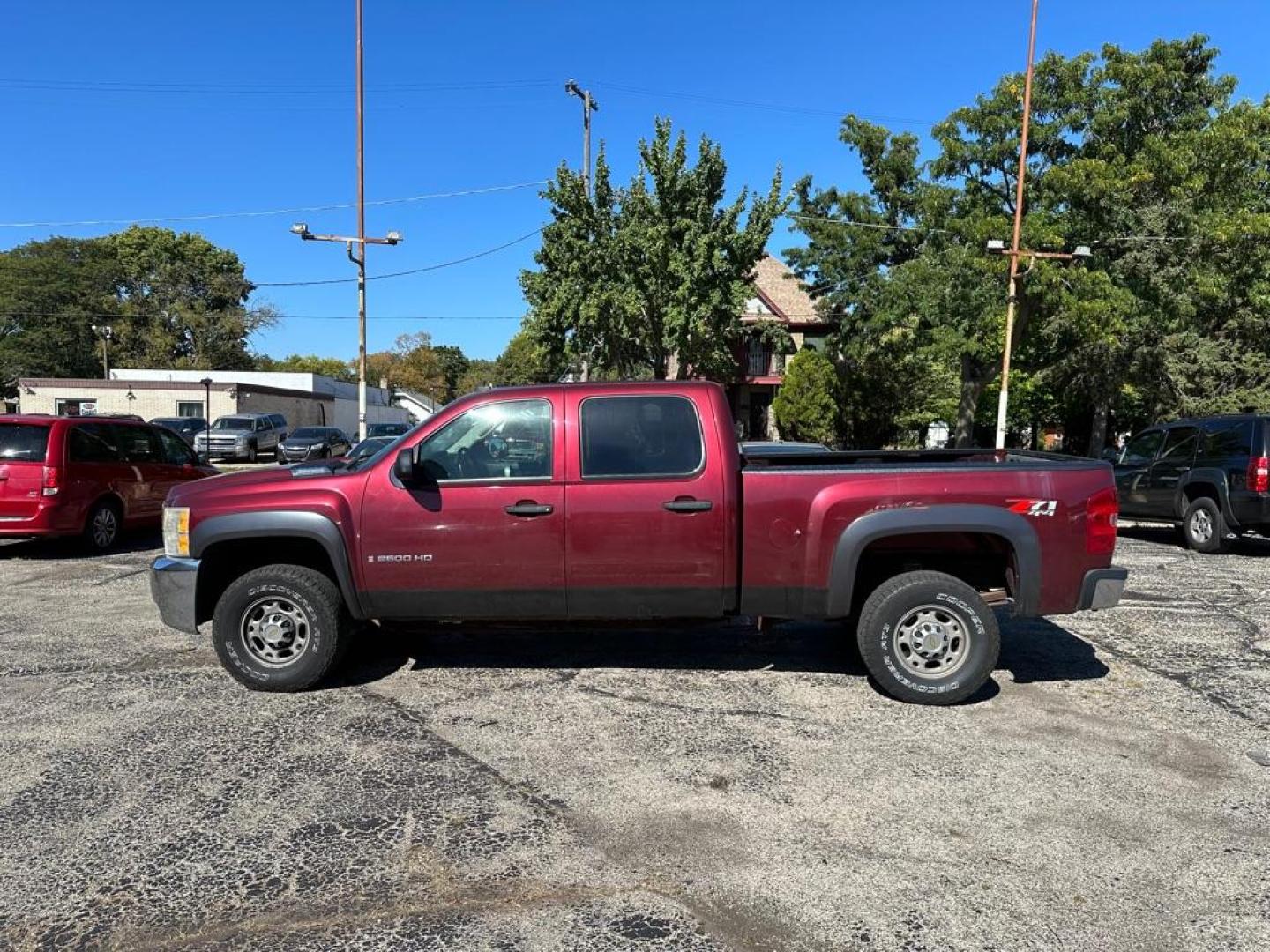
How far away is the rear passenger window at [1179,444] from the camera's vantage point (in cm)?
1120

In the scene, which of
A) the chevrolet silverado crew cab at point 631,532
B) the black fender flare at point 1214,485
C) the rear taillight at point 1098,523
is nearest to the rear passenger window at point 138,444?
the chevrolet silverado crew cab at point 631,532

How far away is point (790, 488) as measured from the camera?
15.7ft

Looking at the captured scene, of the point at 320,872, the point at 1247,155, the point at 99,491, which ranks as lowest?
the point at 320,872

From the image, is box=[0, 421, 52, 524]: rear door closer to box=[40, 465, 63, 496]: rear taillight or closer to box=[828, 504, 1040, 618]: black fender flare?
box=[40, 465, 63, 496]: rear taillight

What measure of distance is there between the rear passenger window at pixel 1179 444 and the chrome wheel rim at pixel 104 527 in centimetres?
1391

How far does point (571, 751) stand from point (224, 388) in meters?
43.6

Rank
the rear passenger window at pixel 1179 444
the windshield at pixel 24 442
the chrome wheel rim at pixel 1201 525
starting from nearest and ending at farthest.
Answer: the windshield at pixel 24 442 < the chrome wheel rim at pixel 1201 525 < the rear passenger window at pixel 1179 444

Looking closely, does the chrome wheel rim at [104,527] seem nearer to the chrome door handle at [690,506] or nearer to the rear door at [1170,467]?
the chrome door handle at [690,506]

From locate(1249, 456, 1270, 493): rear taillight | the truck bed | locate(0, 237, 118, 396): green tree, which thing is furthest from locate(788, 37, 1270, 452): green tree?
locate(0, 237, 118, 396): green tree

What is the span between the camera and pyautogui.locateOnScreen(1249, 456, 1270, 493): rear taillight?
A: 9906mm

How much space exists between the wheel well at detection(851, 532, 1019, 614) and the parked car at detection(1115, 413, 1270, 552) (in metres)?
6.87

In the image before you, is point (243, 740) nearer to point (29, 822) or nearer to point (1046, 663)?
point (29, 822)

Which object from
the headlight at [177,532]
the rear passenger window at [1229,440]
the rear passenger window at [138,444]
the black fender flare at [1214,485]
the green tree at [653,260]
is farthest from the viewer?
the green tree at [653,260]

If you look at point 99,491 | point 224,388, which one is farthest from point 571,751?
point 224,388
